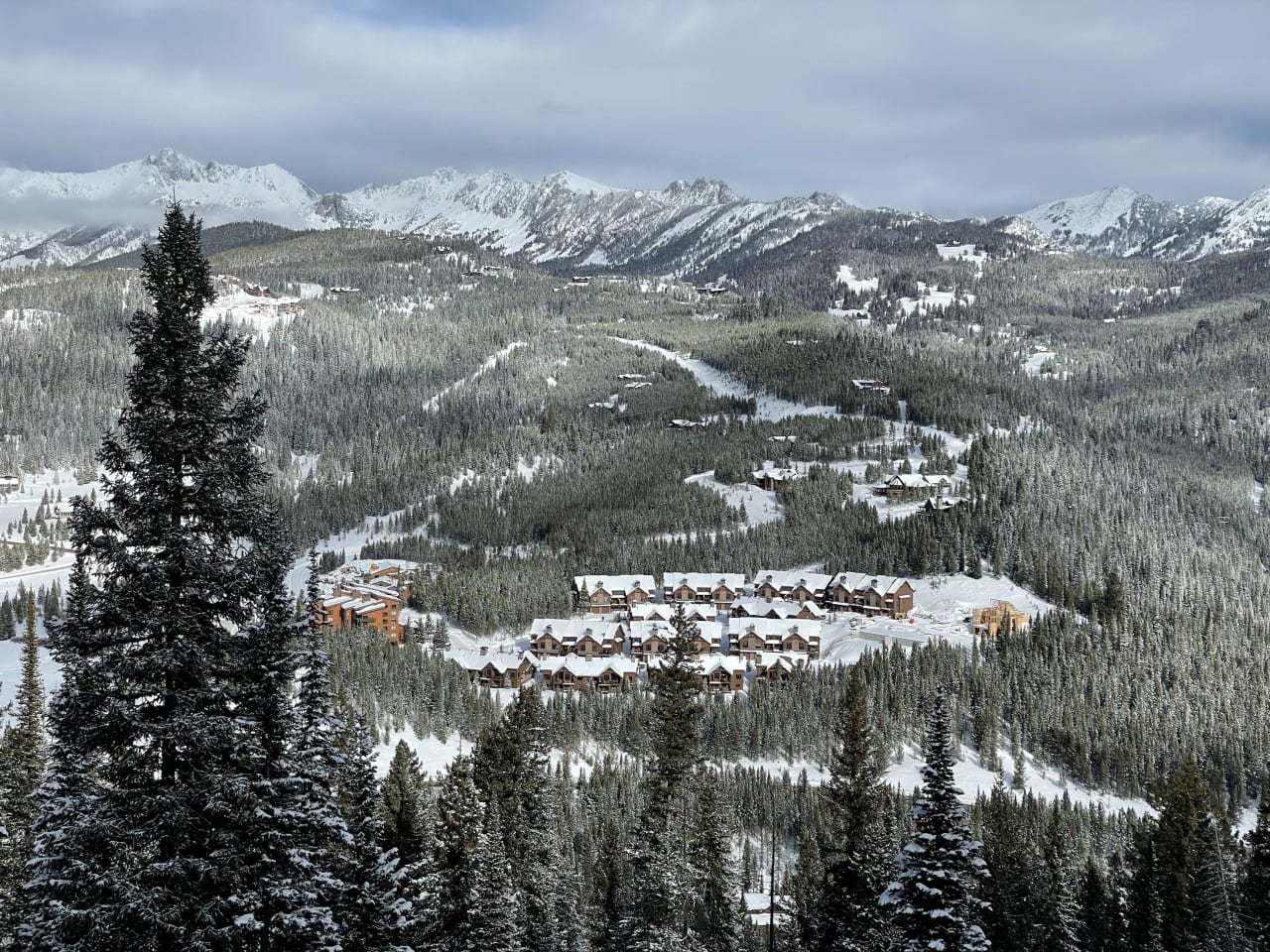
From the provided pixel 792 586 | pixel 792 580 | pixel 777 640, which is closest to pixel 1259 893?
pixel 777 640

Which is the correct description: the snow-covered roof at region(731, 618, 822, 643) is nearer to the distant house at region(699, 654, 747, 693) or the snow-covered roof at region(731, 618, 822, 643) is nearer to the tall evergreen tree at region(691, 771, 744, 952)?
the distant house at region(699, 654, 747, 693)

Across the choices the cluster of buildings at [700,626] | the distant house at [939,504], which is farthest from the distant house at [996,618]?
the distant house at [939,504]

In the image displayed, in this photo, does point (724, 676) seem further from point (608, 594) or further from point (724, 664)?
point (608, 594)

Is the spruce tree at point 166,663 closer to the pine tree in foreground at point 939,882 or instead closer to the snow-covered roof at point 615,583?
the pine tree in foreground at point 939,882

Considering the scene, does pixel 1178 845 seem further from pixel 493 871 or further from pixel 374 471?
pixel 374 471

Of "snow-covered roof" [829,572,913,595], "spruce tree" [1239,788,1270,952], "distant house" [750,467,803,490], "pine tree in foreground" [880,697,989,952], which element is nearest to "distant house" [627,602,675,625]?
"snow-covered roof" [829,572,913,595]
